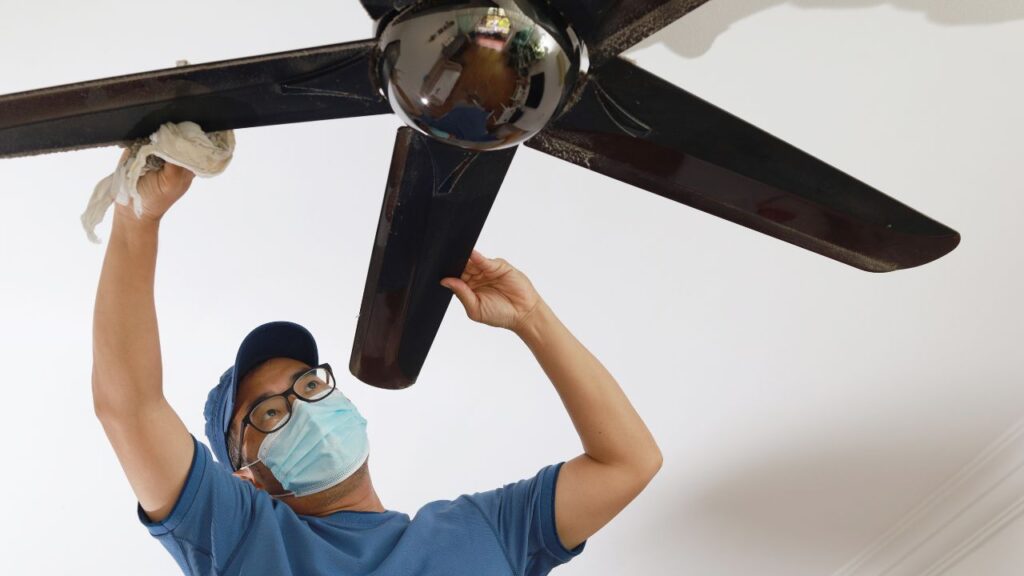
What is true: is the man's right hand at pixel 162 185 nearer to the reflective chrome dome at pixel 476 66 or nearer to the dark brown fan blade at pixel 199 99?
the dark brown fan blade at pixel 199 99

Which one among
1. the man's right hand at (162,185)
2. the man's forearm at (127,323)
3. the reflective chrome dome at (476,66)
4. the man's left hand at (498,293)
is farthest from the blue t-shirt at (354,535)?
the reflective chrome dome at (476,66)

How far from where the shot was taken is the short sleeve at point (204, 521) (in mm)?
1317

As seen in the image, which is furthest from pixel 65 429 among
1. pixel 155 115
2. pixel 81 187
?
pixel 155 115

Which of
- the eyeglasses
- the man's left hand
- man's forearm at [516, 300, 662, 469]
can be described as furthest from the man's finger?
the eyeglasses

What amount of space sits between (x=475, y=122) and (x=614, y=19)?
0.15 metres

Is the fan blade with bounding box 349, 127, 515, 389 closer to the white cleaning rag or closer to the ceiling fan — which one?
the ceiling fan

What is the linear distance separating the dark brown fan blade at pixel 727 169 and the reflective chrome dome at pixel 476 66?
12cm

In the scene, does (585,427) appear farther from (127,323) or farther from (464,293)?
(127,323)

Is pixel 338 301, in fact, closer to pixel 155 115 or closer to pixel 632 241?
pixel 632 241

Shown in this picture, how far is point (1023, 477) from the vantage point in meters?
2.26

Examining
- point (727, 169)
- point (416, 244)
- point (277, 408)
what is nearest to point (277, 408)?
point (277, 408)

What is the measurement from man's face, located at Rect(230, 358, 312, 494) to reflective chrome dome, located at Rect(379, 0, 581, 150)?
30.6 inches

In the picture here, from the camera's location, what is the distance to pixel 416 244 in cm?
121

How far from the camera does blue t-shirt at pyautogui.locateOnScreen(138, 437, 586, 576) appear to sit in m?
1.34
